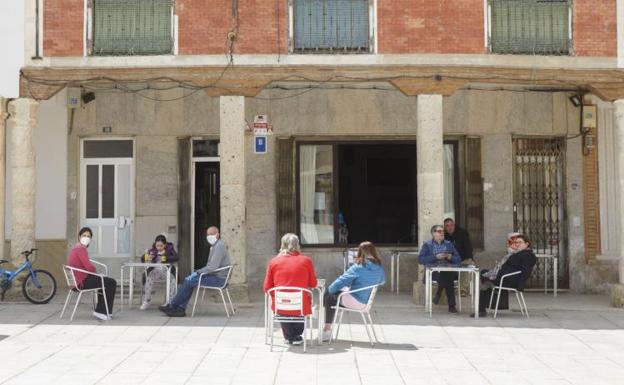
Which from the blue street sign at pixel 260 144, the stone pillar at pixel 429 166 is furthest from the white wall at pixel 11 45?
the stone pillar at pixel 429 166

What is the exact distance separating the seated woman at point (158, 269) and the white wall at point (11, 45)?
3561 mm

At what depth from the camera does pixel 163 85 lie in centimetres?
1628

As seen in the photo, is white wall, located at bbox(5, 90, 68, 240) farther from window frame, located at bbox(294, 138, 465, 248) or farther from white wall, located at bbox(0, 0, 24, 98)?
window frame, located at bbox(294, 138, 465, 248)

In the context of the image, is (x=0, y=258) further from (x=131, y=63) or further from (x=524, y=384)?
(x=524, y=384)

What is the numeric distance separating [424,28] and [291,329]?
6.13 meters

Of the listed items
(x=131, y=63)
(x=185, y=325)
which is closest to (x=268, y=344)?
(x=185, y=325)

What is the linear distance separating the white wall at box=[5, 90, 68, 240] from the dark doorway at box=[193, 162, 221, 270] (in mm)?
2549

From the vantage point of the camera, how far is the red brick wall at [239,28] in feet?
45.9

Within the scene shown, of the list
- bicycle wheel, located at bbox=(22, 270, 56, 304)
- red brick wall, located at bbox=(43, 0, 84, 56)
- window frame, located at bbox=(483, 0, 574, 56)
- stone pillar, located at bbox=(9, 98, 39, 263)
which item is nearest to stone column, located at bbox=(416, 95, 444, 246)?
window frame, located at bbox=(483, 0, 574, 56)

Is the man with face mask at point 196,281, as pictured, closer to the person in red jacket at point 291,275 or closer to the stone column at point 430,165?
the person in red jacket at point 291,275

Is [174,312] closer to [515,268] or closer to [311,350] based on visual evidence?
[311,350]

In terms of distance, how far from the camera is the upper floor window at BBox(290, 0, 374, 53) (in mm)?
14188

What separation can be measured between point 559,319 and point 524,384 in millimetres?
4834

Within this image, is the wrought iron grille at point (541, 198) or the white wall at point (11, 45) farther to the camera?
the wrought iron grille at point (541, 198)
